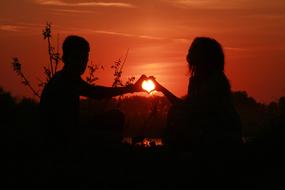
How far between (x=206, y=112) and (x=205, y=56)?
87 centimetres

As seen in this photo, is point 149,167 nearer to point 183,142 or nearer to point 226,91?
point 183,142

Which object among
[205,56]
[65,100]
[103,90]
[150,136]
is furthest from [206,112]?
[150,136]

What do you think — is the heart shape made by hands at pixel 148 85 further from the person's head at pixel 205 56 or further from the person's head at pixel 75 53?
the person's head at pixel 75 53

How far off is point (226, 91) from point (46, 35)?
5.79 metres

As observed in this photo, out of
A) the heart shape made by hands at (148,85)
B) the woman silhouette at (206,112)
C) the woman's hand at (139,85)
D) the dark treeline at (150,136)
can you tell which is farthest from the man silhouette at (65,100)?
the woman's hand at (139,85)

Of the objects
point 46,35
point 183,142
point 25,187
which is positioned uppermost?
point 46,35

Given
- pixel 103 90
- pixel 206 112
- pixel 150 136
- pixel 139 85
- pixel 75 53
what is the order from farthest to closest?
pixel 150 136 → pixel 139 85 → pixel 103 90 → pixel 75 53 → pixel 206 112

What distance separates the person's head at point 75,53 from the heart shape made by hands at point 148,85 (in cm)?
157

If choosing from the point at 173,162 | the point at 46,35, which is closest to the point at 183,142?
the point at 173,162

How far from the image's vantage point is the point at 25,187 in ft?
24.5

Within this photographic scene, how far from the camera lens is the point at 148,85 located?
1068cm

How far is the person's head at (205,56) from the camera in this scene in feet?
30.3

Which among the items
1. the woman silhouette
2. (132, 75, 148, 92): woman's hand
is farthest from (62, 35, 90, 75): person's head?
(132, 75, 148, 92): woman's hand

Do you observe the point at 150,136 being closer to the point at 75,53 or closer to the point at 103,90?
the point at 103,90
